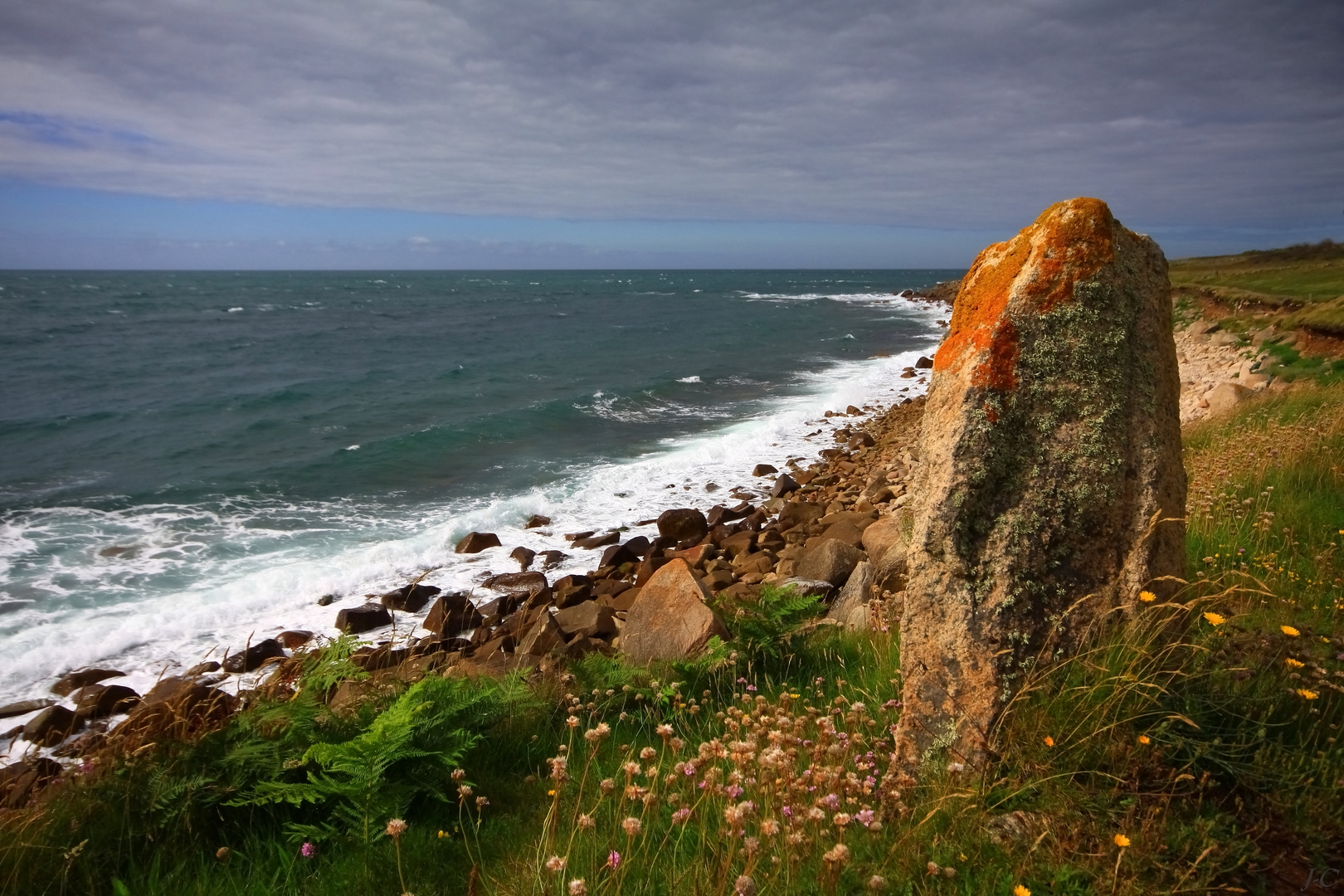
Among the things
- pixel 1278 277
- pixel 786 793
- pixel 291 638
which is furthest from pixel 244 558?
pixel 1278 277

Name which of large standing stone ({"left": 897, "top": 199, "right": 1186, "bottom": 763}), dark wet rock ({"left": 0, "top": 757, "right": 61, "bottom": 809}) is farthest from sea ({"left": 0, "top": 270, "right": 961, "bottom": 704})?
large standing stone ({"left": 897, "top": 199, "right": 1186, "bottom": 763})

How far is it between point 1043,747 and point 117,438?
2884 centimetres

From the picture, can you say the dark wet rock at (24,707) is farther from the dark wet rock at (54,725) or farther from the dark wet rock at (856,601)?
the dark wet rock at (856,601)

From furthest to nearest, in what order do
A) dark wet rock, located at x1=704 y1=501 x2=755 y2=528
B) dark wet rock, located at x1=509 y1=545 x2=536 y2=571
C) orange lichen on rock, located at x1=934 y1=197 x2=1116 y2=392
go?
dark wet rock, located at x1=704 y1=501 x2=755 y2=528, dark wet rock, located at x1=509 y1=545 x2=536 y2=571, orange lichen on rock, located at x1=934 y1=197 x2=1116 y2=392

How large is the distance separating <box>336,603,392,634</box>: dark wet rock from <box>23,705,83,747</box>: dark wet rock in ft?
10.9

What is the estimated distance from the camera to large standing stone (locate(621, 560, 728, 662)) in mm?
6770

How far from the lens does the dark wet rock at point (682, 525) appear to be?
52.0ft

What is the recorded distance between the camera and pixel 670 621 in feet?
23.9

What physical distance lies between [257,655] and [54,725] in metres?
2.34

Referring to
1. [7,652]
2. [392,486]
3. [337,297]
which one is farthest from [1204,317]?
[337,297]

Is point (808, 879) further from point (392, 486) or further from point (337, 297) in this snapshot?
point (337, 297)

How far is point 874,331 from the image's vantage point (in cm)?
5688

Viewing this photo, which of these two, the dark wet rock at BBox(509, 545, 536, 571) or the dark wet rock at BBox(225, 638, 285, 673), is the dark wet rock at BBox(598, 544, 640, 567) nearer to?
the dark wet rock at BBox(509, 545, 536, 571)

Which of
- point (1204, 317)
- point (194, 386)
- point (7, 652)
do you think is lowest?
point (7, 652)
